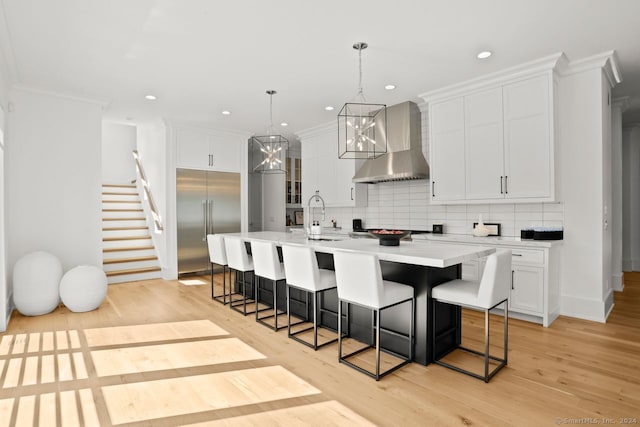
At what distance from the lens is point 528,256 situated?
11.8 ft

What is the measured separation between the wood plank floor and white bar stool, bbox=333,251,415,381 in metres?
0.19

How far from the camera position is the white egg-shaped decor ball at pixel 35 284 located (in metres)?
3.89

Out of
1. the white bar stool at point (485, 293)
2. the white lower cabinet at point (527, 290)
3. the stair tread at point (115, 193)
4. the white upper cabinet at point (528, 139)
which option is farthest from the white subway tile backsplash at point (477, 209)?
the stair tread at point (115, 193)

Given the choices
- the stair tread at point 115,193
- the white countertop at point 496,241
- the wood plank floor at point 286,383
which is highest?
the stair tread at point 115,193

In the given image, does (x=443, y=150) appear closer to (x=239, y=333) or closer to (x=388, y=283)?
A: (x=388, y=283)

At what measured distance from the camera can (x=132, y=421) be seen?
1983 mm

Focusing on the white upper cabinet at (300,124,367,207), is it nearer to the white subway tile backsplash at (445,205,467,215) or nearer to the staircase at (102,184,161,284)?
the white subway tile backsplash at (445,205,467,215)

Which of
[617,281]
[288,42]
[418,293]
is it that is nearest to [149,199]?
[288,42]

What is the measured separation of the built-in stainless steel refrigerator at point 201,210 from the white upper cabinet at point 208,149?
141 millimetres

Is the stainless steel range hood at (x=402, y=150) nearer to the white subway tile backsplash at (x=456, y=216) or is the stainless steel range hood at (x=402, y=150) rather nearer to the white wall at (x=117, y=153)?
the white subway tile backsplash at (x=456, y=216)

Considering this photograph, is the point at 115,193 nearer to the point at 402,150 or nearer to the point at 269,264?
the point at 269,264

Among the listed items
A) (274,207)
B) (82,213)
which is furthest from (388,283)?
(274,207)

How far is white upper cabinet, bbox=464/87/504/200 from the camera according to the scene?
3.99m

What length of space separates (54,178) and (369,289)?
14.5 ft
